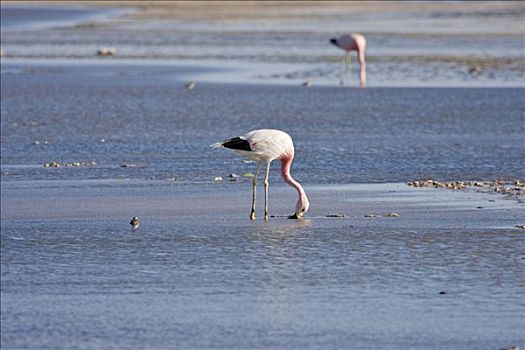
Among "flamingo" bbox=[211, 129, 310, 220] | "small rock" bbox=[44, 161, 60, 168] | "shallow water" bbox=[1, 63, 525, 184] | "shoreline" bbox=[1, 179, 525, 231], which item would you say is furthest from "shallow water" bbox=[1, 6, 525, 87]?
"flamingo" bbox=[211, 129, 310, 220]

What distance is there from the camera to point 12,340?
7.16 meters

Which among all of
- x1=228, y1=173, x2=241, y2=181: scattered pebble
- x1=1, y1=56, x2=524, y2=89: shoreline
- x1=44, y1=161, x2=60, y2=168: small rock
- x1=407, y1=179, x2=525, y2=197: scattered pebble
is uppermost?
x1=1, y1=56, x2=524, y2=89: shoreline

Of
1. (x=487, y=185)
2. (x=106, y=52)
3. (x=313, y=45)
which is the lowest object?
(x=487, y=185)

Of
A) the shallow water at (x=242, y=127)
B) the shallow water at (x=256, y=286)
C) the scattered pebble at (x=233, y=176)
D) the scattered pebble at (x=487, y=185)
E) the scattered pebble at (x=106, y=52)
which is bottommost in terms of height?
the shallow water at (x=256, y=286)

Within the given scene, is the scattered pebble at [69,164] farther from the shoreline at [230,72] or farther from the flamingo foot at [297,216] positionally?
the shoreline at [230,72]

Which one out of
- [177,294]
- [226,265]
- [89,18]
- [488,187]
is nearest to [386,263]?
[226,265]

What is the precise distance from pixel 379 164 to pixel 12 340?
7.75 metres

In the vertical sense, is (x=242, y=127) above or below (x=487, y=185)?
above

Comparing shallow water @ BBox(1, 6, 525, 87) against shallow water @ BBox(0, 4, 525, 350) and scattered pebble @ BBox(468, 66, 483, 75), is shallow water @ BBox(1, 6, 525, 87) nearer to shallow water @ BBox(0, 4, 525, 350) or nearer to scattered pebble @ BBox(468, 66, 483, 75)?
scattered pebble @ BBox(468, 66, 483, 75)

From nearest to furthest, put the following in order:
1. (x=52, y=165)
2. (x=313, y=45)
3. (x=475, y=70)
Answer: (x=52, y=165)
(x=475, y=70)
(x=313, y=45)

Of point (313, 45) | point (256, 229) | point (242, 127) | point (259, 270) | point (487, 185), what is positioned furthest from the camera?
point (313, 45)

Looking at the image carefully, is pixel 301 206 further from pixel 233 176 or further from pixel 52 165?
pixel 52 165

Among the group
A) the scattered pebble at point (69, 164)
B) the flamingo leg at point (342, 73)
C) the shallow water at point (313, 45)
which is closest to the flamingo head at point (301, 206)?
the scattered pebble at point (69, 164)

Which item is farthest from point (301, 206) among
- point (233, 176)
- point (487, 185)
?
point (233, 176)
